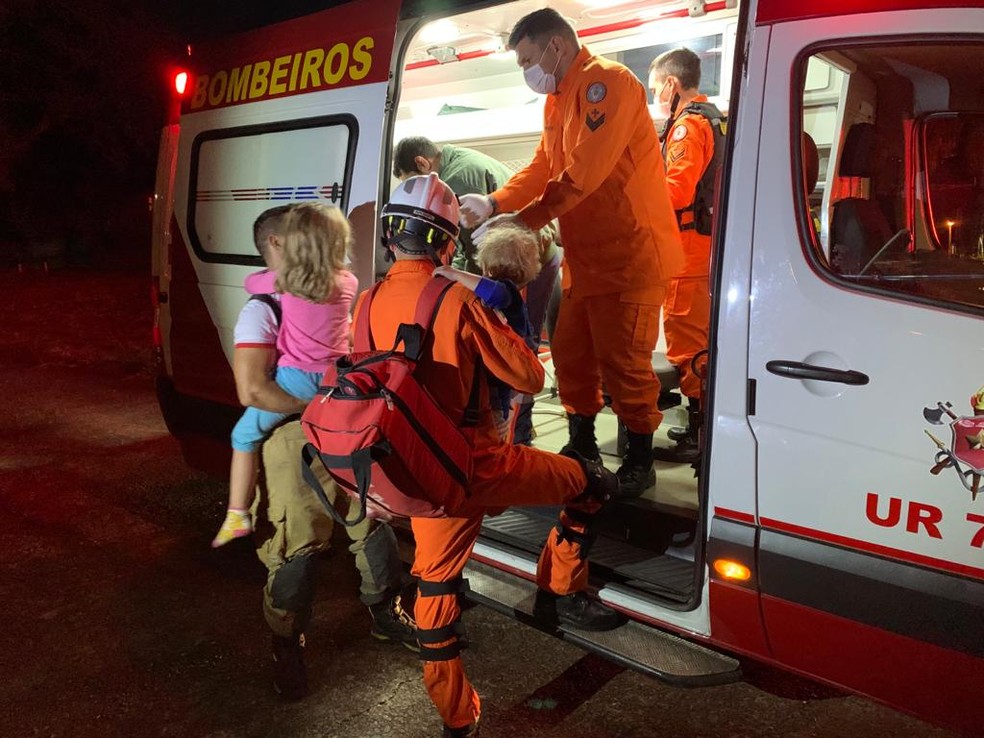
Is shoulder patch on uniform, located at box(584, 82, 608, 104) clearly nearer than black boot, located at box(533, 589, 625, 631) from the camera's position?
No

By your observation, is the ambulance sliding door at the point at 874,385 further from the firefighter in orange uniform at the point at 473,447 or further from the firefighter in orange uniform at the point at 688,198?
the firefighter in orange uniform at the point at 688,198

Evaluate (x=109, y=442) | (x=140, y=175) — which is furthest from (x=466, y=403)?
(x=140, y=175)

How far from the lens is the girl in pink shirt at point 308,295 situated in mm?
2559

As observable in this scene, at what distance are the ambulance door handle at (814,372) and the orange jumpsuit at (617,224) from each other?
1011 mm

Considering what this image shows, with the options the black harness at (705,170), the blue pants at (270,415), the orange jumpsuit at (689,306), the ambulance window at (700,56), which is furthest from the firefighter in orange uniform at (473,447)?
the ambulance window at (700,56)

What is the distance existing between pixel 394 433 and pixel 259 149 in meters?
2.12

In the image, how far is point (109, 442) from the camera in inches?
223

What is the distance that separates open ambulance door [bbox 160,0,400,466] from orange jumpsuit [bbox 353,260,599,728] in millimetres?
1033

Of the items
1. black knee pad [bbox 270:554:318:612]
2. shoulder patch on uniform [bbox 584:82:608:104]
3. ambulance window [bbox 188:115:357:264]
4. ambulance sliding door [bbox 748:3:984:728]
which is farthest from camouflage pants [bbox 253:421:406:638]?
shoulder patch on uniform [bbox 584:82:608:104]

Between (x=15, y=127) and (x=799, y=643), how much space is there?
23.5 m

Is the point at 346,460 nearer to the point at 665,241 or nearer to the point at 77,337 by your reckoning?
the point at 665,241

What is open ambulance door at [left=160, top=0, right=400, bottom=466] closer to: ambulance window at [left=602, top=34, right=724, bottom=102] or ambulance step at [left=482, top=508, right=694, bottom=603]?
ambulance step at [left=482, top=508, right=694, bottom=603]

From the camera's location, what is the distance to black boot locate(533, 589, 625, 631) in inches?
101

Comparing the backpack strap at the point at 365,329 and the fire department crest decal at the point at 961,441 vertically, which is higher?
the backpack strap at the point at 365,329
